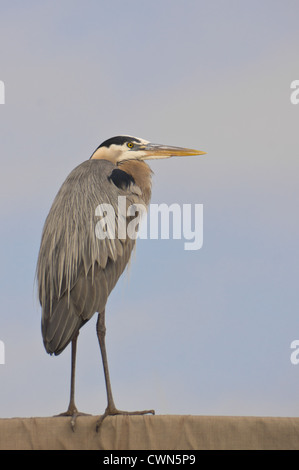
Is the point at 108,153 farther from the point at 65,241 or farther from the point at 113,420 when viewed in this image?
the point at 113,420

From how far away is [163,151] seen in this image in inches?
136

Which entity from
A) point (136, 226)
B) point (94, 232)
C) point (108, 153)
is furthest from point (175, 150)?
point (94, 232)

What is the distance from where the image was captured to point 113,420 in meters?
2.19

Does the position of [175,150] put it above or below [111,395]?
above

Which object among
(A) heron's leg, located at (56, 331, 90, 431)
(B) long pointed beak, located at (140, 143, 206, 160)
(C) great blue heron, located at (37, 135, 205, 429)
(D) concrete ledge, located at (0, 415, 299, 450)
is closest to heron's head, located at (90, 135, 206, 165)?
(B) long pointed beak, located at (140, 143, 206, 160)

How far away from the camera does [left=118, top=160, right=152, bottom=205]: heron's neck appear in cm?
324

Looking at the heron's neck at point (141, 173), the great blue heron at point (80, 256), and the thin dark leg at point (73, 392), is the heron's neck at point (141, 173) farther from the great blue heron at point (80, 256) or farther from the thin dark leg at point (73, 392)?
the thin dark leg at point (73, 392)

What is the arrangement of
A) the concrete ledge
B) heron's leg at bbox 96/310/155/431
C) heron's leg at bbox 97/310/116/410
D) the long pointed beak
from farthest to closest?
the long pointed beak < heron's leg at bbox 97/310/116/410 < heron's leg at bbox 96/310/155/431 < the concrete ledge

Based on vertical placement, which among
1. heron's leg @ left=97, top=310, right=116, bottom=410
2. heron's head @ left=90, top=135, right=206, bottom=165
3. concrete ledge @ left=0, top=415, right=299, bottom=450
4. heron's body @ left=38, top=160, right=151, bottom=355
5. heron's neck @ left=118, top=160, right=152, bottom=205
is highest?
heron's head @ left=90, top=135, right=206, bottom=165

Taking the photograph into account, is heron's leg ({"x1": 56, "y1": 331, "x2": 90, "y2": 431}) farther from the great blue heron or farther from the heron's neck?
the heron's neck

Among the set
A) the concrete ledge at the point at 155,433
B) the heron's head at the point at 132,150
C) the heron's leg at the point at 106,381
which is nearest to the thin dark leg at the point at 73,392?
the heron's leg at the point at 106,381

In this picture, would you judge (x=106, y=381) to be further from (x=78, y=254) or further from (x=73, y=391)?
(x=78, y=254)

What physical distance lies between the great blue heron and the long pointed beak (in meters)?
0.28
